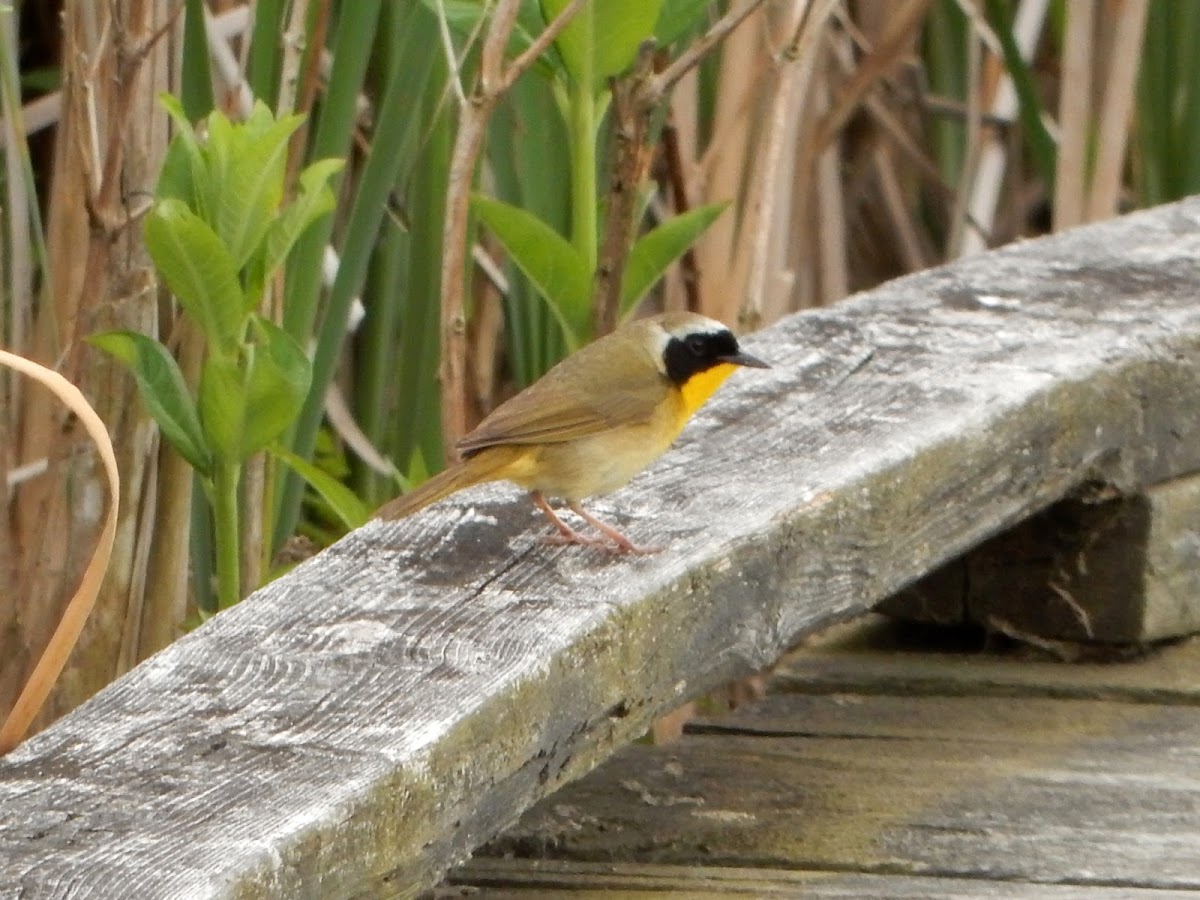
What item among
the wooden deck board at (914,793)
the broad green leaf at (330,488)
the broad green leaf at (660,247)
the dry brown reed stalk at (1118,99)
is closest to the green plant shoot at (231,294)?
the broad green leaf at (330,488)

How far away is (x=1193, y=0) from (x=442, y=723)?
356cm

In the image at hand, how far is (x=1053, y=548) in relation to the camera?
136 inches

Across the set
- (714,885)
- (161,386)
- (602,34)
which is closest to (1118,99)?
(602,34)

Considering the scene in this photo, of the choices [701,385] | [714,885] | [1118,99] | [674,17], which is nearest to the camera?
[714,885]

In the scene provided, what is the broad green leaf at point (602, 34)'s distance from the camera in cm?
335

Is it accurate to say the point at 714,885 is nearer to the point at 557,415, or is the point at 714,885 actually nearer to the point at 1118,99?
the point at 557,415

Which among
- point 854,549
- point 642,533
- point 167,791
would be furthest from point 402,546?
point 167,791

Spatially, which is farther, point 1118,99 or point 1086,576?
point 1118,99

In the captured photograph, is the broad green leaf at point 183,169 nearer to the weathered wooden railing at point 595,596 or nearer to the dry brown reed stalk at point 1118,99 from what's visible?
the weathered wooden railing at point 595,596

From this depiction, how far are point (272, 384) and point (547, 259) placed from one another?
1.70 ft

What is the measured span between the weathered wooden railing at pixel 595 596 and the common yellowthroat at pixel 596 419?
0.05 meters

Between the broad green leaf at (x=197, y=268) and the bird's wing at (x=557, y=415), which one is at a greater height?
the broad green leaf at (x=197, y=268)

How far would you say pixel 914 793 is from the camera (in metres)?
2.85

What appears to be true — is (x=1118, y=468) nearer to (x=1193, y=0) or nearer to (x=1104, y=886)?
(x=1104, y=886)
